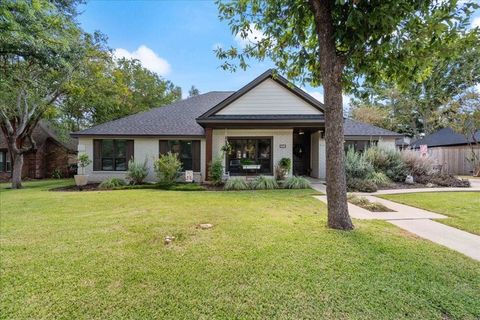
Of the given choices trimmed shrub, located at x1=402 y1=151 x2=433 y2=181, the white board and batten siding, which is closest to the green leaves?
the white board and batten siding

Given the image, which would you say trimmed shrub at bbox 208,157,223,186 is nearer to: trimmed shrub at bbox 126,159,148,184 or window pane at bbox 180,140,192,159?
window pane at bbox 180,140,192,159

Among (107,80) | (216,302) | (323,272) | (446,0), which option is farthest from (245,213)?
(107,80)

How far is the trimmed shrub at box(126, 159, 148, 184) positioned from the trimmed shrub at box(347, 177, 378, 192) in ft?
34.0

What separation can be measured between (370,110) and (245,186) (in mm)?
24436

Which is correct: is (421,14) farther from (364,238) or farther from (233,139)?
(233,139)

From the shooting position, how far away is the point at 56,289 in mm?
2848

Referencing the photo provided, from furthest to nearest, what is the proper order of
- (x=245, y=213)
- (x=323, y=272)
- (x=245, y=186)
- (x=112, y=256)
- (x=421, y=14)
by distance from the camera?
(x=245, y=186)
(x=245, y=213)
(x=421, y=14)
(x=112, y=256)
(x=323, y=272)

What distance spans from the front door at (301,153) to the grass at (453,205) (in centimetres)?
786

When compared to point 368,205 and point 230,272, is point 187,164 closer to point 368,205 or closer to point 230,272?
point 368,205

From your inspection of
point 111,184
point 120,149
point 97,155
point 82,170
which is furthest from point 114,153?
point 111,184

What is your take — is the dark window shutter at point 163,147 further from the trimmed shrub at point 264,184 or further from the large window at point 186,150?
the trimmed shrub at point 264,184

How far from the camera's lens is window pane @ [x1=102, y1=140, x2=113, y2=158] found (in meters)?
14.5

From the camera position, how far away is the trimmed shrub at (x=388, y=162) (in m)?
12.4

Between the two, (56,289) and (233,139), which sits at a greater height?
(233,139)
